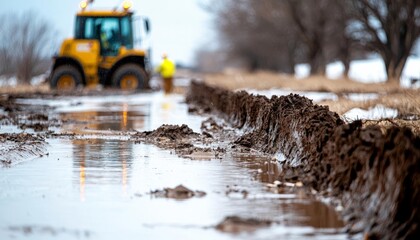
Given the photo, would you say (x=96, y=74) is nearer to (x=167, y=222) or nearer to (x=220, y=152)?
(x=220, y=152)

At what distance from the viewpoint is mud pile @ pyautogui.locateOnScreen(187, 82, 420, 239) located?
6844 mm

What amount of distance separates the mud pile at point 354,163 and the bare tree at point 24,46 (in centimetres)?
4493

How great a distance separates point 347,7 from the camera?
1817 inches

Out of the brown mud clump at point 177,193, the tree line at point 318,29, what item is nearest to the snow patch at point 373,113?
the brown mud clump at point 177,193

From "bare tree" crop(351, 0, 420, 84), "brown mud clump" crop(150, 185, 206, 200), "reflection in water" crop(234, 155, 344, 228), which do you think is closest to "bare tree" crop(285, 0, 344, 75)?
"bare tree" crop(351, 0, 420, 84)

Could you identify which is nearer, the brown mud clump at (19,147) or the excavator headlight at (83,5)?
the brown mud clump at (19,147)

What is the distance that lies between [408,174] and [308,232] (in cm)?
90

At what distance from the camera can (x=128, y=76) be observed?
37875 millimetres

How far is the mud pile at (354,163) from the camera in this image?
22.5 feet

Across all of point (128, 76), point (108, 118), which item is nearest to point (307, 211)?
point (108, 118)

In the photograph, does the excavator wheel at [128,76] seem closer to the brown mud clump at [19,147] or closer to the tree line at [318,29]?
the tree line at [318,29]

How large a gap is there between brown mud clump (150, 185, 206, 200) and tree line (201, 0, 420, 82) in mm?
20988

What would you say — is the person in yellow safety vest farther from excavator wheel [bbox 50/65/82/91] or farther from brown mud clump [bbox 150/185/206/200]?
brown mud clump [bbox 150/185/206/200]

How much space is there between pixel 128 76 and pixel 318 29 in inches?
766
